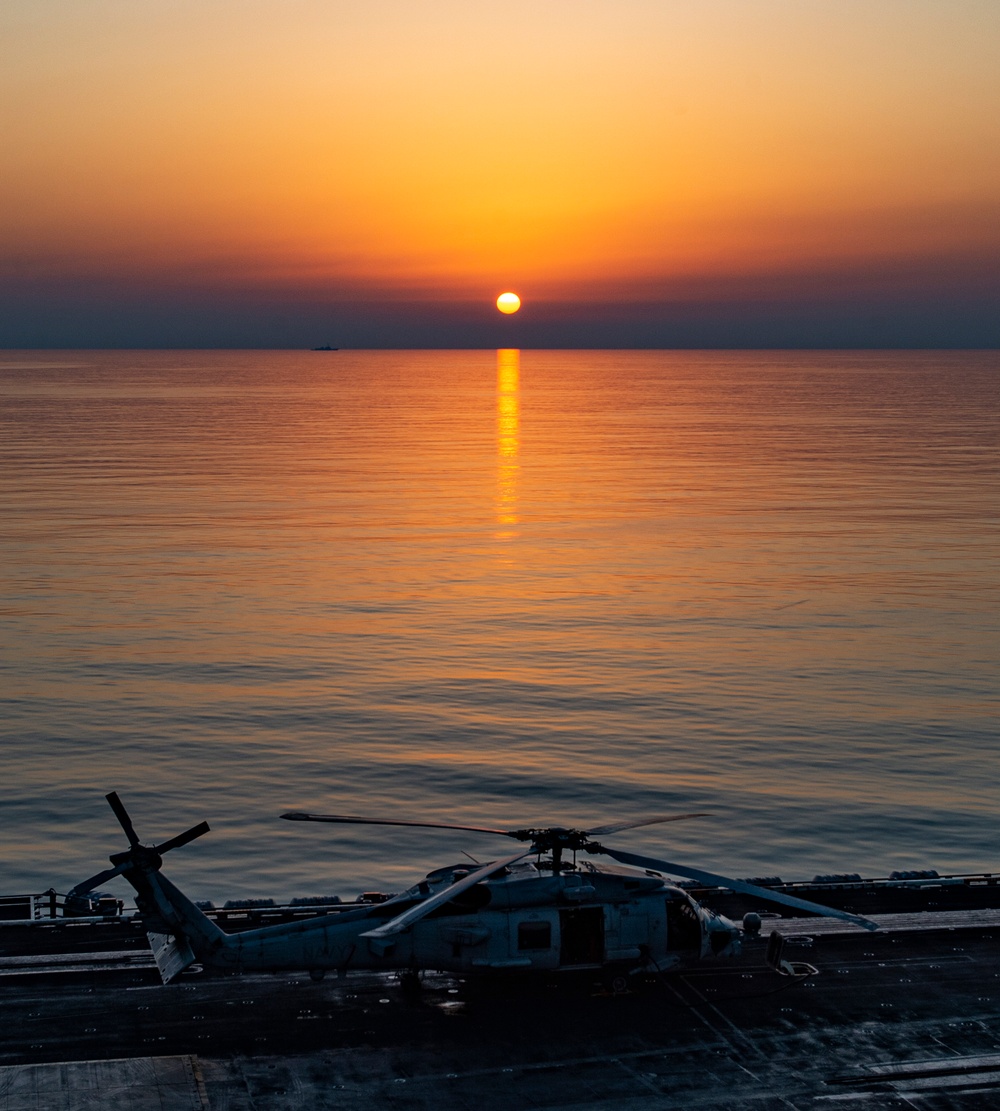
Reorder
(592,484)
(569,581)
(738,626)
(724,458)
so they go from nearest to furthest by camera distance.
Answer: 1. (738,626)
2. (569,581)
3. (592,484)
4. (724,458)

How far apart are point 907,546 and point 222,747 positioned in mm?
49144

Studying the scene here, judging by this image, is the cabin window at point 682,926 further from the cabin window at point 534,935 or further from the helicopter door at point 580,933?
the cabin window at point 534,935

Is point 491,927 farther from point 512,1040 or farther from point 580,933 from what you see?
point 512,1040

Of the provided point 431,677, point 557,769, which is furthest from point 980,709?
point 431,677

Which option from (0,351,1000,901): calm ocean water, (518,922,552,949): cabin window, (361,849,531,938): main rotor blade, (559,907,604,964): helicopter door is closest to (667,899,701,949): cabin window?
(559,907,604,964): helicopter door

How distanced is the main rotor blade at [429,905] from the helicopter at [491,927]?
0.9 inches

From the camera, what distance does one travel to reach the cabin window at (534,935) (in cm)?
2247

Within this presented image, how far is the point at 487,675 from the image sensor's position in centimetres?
5094

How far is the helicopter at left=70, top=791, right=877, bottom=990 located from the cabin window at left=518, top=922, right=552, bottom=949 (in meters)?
0.02

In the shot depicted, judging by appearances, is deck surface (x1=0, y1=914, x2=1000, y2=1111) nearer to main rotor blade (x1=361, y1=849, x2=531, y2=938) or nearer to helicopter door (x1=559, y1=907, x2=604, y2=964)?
helicopter door (x1=559, y1=907, x2=604, y2=964)

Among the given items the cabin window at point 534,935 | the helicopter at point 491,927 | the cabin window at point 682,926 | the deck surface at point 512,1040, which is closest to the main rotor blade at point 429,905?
the helicopter at point 491,927

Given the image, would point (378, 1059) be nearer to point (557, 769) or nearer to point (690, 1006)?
point (690, 1006)

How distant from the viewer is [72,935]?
84.9ft

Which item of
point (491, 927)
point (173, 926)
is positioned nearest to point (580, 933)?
point (491, 927)
